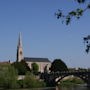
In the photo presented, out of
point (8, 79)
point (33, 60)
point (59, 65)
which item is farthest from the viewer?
point (33, 60)

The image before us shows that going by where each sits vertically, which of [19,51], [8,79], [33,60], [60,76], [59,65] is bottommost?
[8,79]

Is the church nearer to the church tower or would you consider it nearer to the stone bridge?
the church tower

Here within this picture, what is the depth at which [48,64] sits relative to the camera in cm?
15762

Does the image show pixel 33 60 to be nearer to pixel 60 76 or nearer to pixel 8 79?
pixel 60 76

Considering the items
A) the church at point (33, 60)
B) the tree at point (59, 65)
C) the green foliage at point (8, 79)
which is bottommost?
the green foliage at point (8, 79)

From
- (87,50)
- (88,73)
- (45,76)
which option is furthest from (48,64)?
(87,50)

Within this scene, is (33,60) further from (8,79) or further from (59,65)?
(8,79)

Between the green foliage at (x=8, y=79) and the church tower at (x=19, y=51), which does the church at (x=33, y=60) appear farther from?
the green foliage at (x=8, y=79)

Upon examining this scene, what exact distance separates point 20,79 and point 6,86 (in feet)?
38.2

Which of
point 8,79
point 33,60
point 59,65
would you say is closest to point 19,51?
point 33,60

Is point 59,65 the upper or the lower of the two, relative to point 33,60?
lower

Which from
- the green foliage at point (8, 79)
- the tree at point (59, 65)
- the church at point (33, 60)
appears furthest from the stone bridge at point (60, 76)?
the church at point (33, 60)

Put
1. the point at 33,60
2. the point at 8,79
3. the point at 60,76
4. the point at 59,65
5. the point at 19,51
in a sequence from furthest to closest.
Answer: the point at 33,60 < the point at 19,51 < the point at 59,65 < the point at 60,76 < the point at 8,79

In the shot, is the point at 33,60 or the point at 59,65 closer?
the point at 59,65
